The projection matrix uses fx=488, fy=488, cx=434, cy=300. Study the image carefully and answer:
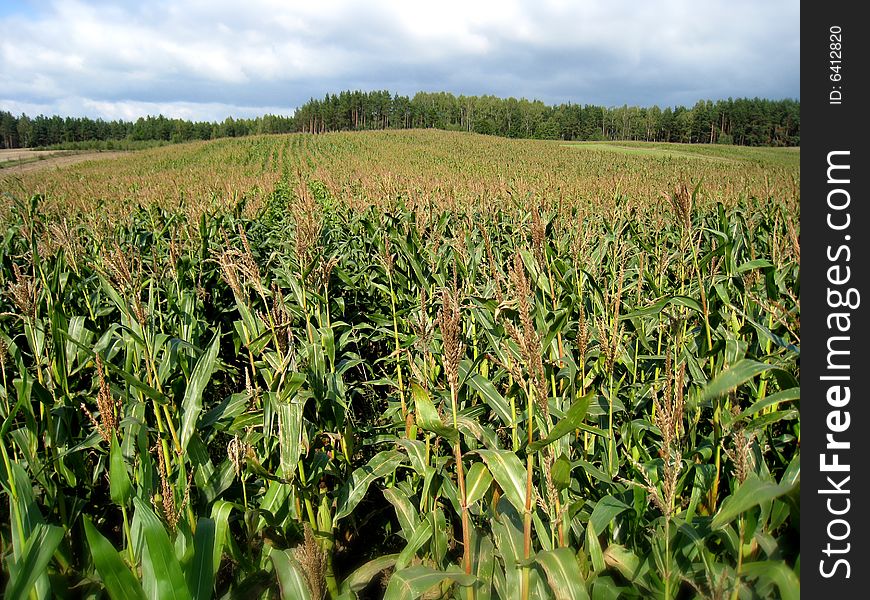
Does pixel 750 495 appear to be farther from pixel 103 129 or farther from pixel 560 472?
pixel 103 129

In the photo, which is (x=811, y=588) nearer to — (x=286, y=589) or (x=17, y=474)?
(x=286, y=589)

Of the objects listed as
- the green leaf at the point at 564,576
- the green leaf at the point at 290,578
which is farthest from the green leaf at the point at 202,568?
the green leaf at the point at 564,576

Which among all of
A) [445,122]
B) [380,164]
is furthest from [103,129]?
[380,164]

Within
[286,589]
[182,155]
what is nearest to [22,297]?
[286,589]

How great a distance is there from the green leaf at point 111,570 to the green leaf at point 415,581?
80 cm

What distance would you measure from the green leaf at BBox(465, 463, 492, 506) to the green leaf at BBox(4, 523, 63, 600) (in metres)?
1.35

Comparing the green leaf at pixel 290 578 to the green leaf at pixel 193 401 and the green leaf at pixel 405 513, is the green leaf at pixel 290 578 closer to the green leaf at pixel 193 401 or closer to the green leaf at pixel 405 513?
the green leaf at pixel 405 513

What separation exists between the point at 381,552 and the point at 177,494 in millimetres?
1222

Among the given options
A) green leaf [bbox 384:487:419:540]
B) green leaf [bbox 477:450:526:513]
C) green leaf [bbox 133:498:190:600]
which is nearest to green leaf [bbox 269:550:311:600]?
green leaf [bbox 133:498:190:600]

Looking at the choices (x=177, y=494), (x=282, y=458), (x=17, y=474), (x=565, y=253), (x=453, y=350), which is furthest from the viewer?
(x=565, y=253)

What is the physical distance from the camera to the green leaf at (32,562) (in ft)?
4.41

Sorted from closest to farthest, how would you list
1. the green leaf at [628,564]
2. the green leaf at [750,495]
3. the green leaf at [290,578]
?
the green leaf at [750,495] < the green leaf at [290,578] < the green leaf at [628,564]

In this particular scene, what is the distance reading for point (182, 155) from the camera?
130 ft

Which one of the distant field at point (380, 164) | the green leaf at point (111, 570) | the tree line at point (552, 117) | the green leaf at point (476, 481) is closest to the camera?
the green leaf at point (111, 570)
